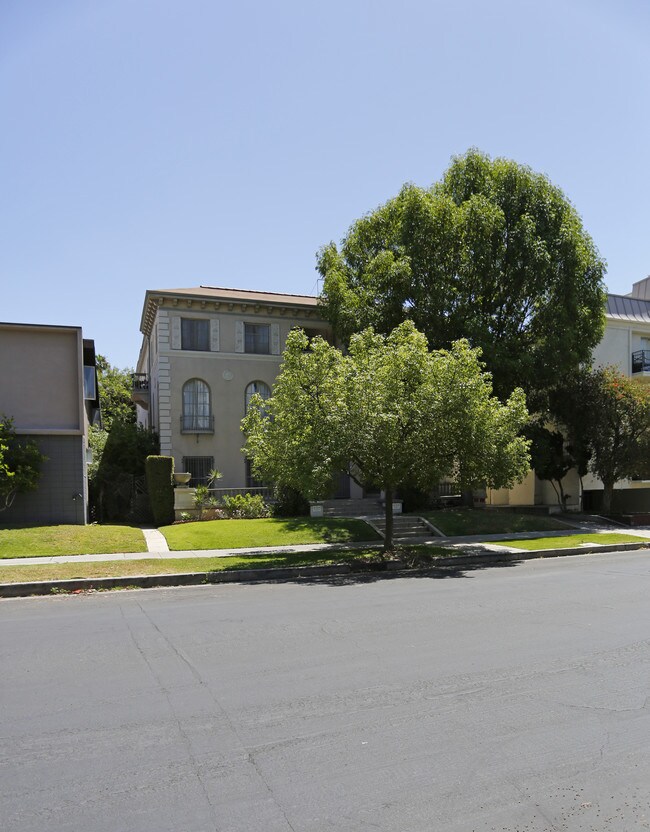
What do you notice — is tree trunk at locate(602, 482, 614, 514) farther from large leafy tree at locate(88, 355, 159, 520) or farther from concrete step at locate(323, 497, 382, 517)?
large leafy tree at locate(88, 355, 159, 520)

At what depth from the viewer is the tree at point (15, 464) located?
19344mm

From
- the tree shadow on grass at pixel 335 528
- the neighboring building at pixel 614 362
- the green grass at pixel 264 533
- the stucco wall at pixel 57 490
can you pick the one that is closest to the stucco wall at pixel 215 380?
the green grass at pixel 264 533

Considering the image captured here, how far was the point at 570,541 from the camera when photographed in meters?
20.0

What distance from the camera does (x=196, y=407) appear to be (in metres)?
28.2

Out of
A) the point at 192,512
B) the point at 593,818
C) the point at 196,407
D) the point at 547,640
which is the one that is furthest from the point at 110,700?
the point at 196,407

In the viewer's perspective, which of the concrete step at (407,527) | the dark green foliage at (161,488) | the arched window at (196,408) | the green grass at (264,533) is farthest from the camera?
the arched window at (196,408)

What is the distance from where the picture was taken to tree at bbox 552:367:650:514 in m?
25.3

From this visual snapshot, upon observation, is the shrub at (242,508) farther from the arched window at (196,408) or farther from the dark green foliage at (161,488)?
the arched window at (196,408)

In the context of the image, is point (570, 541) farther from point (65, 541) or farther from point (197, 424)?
point (197, 424)

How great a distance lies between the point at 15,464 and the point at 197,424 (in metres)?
9.24

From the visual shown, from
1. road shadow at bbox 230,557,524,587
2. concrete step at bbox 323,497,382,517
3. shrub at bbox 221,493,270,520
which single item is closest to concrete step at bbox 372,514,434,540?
concrete step at bbox 323,497,382,517

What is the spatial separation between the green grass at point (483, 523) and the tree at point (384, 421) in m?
5.97

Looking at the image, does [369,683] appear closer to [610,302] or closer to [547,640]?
[547,640]

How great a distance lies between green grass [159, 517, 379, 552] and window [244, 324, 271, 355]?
29.7 ft
